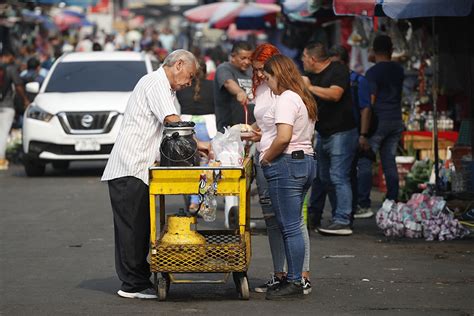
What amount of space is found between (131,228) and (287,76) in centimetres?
159

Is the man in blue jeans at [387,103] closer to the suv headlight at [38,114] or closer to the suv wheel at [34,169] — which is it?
the suv headlight at [38,114]

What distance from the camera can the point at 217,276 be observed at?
9.85 metres

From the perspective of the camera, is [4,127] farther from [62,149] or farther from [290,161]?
[290,161]

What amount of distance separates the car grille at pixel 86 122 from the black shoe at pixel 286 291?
33.8ft

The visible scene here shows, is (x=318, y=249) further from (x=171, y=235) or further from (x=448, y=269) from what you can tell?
(x=171, y=235)

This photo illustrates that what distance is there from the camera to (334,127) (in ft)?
39.1

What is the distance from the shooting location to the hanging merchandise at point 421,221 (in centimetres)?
1179

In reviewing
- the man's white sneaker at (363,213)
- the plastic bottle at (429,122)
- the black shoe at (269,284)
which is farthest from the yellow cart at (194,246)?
Answer: the plastic bottle at (429,122)

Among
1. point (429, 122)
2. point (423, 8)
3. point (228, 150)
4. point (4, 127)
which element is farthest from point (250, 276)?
point (4, 127)

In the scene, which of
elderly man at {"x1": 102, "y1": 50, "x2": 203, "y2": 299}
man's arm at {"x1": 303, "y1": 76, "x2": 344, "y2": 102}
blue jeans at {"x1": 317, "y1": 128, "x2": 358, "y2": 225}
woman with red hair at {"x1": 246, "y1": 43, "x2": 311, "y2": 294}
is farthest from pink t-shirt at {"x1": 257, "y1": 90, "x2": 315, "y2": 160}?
blue jeans at {"x1": 317, "y1": 128, "x2": 358, "y2": 225}

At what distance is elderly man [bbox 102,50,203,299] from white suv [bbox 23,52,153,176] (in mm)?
9869

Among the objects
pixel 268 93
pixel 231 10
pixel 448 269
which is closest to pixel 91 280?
pixel 268 93

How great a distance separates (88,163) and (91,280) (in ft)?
41.9

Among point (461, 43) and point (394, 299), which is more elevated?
point (461, 43)
